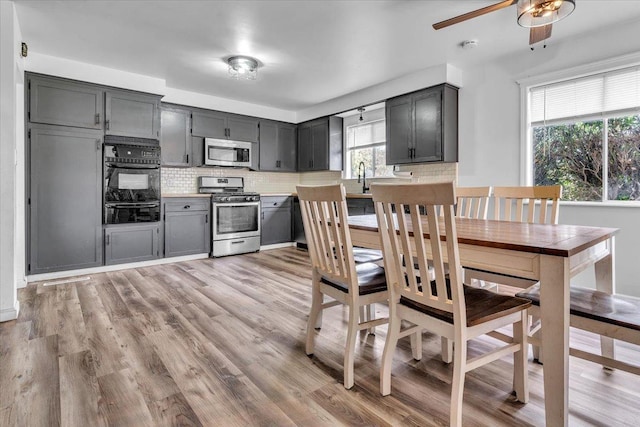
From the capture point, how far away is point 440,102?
4.02m

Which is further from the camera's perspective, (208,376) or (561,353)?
(208,376)

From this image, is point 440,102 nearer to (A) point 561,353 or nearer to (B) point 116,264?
(A) point 561,353

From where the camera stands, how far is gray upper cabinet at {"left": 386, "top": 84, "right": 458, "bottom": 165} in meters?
4.02

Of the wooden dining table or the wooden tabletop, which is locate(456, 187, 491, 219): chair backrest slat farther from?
the wooden dining table

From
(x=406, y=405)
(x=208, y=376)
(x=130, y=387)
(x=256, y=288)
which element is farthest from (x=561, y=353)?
(x=256, y=288)

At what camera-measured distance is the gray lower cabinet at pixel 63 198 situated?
3.54m

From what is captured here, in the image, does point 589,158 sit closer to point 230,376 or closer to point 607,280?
point 607,280

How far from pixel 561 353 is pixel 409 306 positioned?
572 millimetres

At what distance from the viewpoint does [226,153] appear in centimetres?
536

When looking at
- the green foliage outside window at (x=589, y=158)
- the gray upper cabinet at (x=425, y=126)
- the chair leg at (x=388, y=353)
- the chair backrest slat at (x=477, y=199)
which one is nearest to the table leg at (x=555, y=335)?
the chair leg at (x=388, y=353)

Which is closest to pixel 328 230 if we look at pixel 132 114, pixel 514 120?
pixel 514 120

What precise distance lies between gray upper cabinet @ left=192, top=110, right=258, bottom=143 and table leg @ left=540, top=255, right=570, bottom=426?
16.2ft

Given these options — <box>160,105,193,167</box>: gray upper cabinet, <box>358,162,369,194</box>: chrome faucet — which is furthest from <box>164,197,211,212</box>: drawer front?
<box>358,162,369,194</box>: chrome faucet

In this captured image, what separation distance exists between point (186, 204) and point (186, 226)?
0.31 metres
